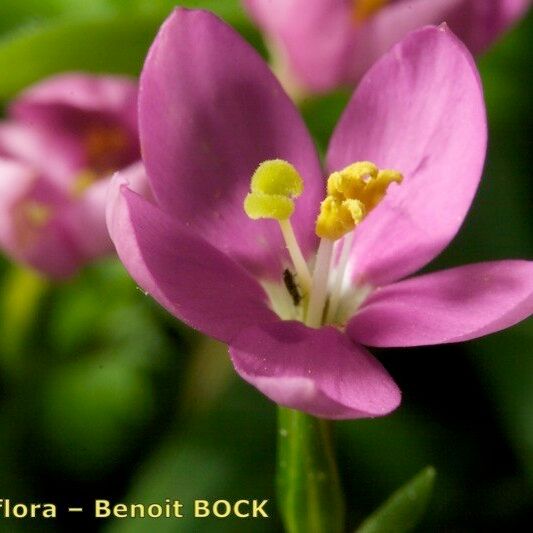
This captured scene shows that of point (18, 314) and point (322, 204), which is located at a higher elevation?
point (18, 314)

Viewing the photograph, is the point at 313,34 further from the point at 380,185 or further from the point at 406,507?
the point at 406,507

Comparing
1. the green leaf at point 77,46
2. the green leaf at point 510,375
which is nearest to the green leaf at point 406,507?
the green leaf at point 510,375

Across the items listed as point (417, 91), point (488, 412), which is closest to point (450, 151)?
point (417, 91)

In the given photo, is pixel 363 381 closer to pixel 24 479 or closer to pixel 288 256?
pixel 288 256

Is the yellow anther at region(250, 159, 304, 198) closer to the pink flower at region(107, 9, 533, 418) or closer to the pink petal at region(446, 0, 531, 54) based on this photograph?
the pink flower at region(107, 9, 533, 418)

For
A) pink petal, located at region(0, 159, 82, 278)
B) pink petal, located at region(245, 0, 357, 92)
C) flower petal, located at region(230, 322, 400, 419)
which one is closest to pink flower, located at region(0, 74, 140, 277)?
pink petal, located at region(0, 159, 82, 278)

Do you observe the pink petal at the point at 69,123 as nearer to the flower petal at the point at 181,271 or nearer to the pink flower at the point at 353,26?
the pink flower at the point at 353,26

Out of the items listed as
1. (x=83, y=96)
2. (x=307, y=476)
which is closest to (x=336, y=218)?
(x=307, y=476)
